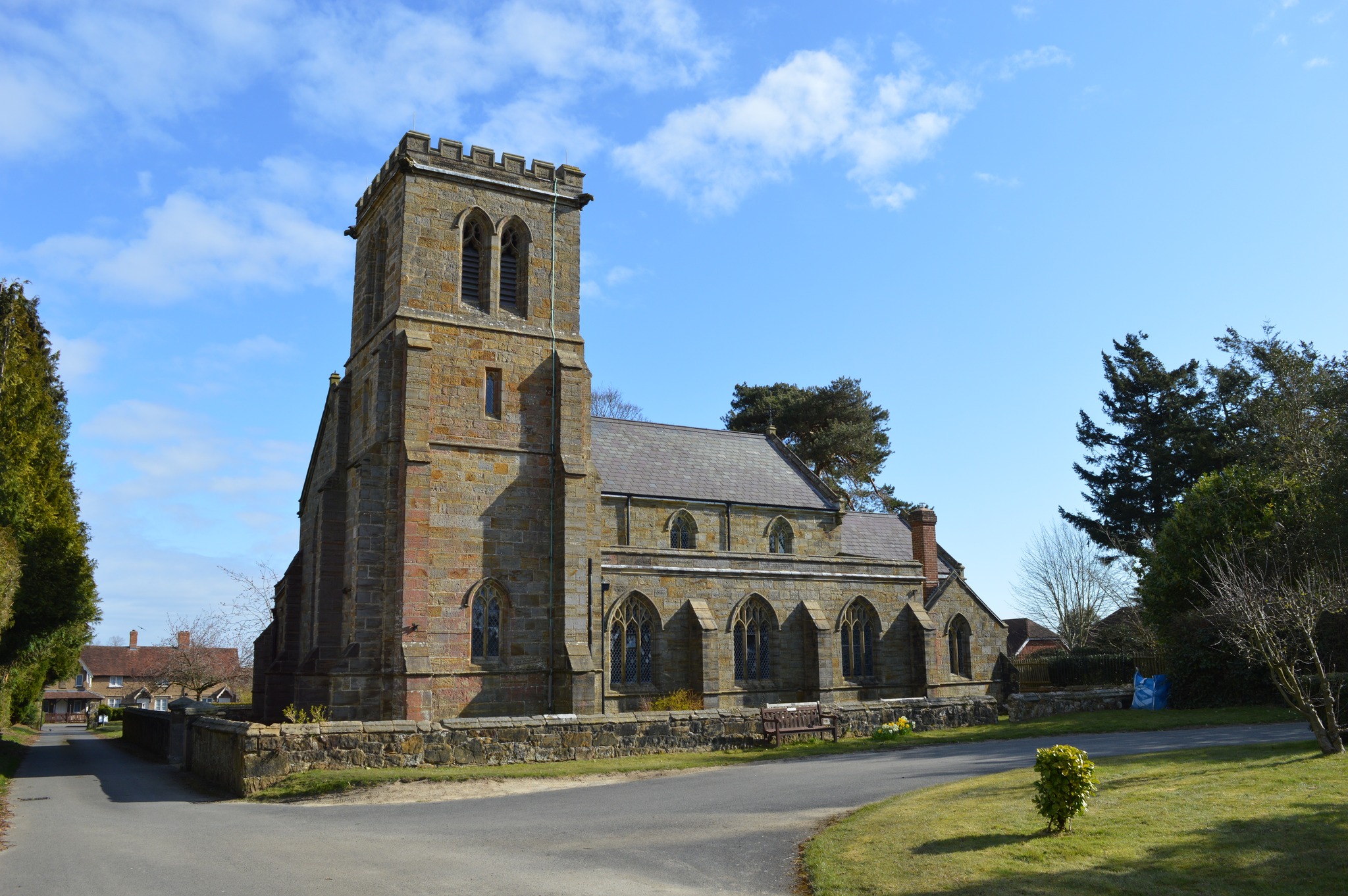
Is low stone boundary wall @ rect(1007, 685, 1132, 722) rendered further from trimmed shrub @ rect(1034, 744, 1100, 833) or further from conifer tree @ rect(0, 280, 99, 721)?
conifer tree @ rect(0, 280, 99, 721)

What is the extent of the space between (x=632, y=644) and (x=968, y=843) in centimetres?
1805

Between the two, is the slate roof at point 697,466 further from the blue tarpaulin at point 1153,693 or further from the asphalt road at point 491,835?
the asphalt road at point 491,835

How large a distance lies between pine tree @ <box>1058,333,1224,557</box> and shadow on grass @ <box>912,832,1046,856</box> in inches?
1468

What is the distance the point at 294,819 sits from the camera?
1333 centimetres

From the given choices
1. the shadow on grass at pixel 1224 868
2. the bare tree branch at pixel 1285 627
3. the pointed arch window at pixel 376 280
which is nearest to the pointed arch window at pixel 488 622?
the pointed arch window at pixel 376 280

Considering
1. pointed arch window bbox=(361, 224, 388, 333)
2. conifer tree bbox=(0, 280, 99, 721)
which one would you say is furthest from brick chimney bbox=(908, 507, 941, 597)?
conifer tree bbox=(0, 280, 99, 721)

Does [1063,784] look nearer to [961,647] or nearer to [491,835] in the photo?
[491,835]

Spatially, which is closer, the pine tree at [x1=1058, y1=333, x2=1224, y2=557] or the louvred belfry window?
the louvred belfry window

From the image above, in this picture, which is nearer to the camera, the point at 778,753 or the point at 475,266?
the point at 778,753

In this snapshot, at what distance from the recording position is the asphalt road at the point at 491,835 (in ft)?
30.6

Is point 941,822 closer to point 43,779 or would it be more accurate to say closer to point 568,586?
point 568,586

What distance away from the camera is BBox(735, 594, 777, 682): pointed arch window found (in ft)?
94.8

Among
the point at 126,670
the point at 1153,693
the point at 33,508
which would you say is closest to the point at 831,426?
the point at 1153,693

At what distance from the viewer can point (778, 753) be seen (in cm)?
1956
